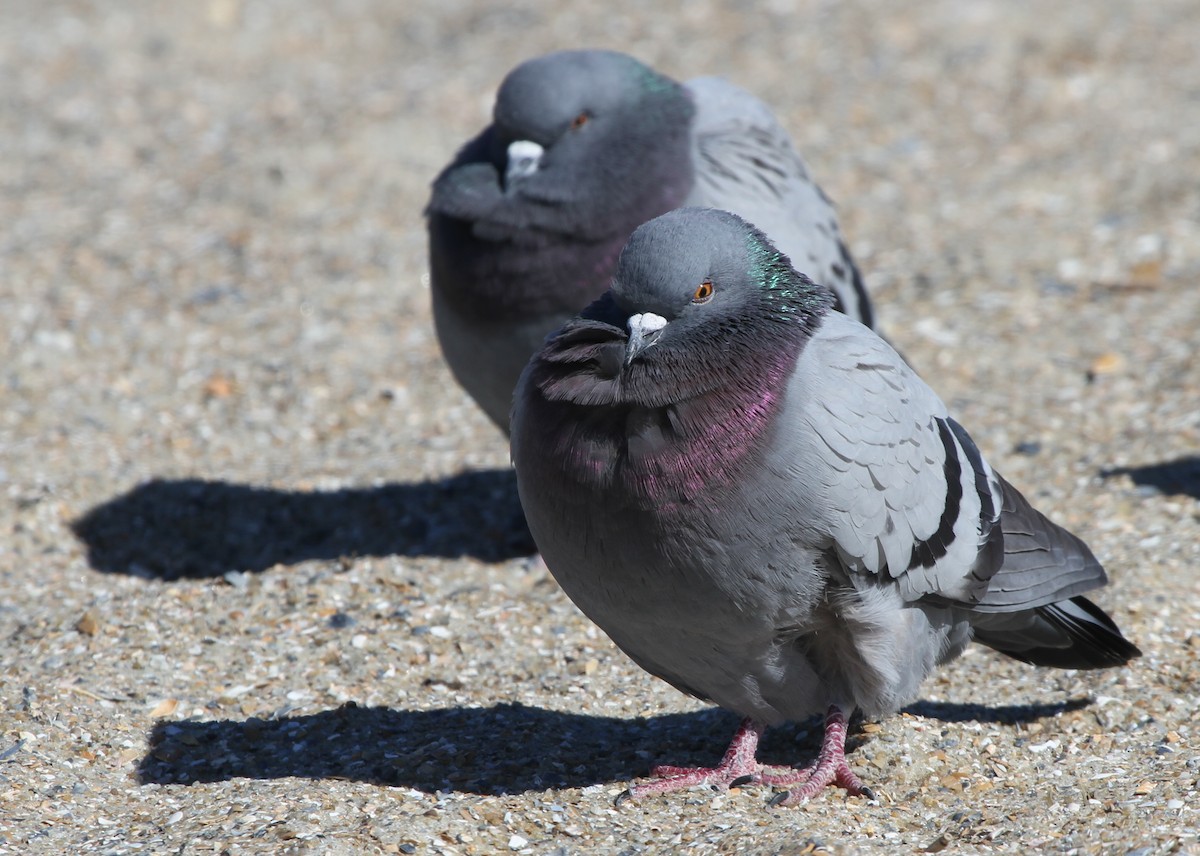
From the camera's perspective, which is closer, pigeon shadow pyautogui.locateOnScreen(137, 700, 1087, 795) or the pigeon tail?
pigeon shadow pyautogui.locateOnScreen(137, 700, 1087, 795)

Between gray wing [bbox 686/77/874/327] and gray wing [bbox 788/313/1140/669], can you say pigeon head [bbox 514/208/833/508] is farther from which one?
gray wing [bbox 686/77/874/327]

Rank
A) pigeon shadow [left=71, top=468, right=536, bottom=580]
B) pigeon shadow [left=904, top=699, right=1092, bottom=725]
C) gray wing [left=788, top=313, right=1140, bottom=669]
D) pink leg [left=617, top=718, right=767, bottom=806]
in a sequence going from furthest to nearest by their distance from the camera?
1. pigeon shadow [left=71, top=468, right=536, bottom=580]
2. pigeon shadow [left=904, top=699, right=1092, bottom=725]
3. pink leg [left=617, top=718, right=767, bottom=806]
4. gray wing [left=788, top=313, right=1140, bottom=669]

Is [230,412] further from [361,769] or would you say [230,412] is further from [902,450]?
[902,450]

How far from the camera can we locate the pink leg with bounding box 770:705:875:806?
4.30 m

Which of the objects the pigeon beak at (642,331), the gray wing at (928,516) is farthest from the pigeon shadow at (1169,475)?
the pigeon beak at (642,331)

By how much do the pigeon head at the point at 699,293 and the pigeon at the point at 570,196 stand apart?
5.46ft

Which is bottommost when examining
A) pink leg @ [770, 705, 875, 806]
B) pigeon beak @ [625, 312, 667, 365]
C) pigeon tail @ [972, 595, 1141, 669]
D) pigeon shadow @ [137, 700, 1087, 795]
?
pigeon shadow @ [137, 700, 1087, 795]

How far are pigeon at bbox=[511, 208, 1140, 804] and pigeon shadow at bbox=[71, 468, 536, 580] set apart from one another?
2.30m

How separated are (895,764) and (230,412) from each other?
14.1 ft

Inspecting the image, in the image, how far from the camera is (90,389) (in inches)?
300

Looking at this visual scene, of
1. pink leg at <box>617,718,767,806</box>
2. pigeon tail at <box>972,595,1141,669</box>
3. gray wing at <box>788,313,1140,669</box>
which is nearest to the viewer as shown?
gray wing at <box>788,313,1140,669</box>

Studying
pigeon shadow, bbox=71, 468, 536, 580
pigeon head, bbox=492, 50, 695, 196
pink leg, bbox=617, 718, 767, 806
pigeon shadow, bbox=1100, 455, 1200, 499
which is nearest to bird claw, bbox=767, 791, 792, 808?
pink leg, bbox=617, 718, 767, 806

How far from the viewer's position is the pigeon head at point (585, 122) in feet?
19.2

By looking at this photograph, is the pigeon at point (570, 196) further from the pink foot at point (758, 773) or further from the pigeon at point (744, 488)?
the pink foot at point (758, 773)
